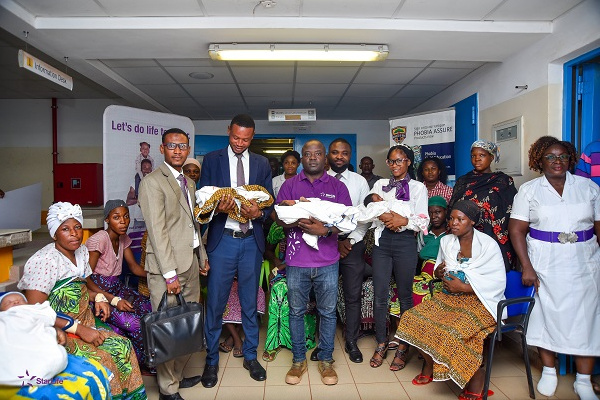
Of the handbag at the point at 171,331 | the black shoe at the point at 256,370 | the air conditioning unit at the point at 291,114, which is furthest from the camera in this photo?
the air conditioning unit at the point at 291,114

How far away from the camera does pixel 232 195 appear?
271 cm

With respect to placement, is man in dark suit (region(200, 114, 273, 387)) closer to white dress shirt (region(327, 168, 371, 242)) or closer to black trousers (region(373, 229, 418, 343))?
white dress shirt (region(327, 168, 371, 242))

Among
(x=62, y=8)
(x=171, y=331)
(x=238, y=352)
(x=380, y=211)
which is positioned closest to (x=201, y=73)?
(x=62, y=8)

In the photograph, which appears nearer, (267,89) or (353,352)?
(353,352)

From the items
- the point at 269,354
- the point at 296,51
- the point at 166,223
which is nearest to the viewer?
the point at 166,223

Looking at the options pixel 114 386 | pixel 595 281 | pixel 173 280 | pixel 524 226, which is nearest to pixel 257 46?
pixel 173 280

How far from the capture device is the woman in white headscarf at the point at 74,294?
2273mm

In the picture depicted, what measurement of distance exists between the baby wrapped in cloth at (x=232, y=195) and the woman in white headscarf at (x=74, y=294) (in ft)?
2.60

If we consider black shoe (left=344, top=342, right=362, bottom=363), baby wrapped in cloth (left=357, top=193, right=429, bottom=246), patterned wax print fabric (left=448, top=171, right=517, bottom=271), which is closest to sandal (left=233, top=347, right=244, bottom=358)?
black shoe (left=344, top=342, right=362, bottom=363)

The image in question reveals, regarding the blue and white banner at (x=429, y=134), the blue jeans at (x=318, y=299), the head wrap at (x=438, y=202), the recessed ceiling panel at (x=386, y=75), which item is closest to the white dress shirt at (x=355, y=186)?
the head wrap at (x=438, y=202)

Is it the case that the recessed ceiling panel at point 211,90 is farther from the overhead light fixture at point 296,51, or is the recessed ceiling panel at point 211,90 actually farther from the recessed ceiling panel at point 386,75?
the recessed ceiling panel at point 386,75

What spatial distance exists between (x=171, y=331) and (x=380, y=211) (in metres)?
1.69

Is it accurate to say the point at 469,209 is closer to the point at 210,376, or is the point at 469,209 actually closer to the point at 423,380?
the point at 423,380

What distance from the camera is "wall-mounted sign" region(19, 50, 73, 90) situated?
11.7 ft
